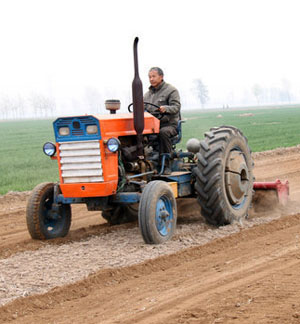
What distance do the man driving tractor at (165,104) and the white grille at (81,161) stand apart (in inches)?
54.3

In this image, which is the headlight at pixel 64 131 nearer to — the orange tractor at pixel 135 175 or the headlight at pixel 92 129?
the orange tractor at pixel 135 175

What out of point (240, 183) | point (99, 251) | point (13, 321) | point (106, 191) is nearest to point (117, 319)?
point (13, 321)

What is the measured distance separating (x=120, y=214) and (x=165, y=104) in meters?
1.80

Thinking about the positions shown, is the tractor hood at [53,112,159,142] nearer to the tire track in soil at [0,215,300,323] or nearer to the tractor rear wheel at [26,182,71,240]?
the tractor rear wheel at [26,182,71,240]

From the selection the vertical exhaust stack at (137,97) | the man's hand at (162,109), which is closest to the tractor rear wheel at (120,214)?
the man's hand at (162,109)

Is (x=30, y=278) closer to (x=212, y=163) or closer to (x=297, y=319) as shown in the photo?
(x=297, y=319)

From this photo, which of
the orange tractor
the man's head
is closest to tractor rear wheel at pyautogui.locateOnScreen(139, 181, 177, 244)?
the orange tractor

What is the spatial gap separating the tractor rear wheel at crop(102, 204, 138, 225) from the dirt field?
205 mm

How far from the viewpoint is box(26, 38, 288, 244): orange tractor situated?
6.65 m

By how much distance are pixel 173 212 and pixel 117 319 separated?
289cm

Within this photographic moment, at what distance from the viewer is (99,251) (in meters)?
6.36

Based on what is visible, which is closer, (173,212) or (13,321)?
(13,321)

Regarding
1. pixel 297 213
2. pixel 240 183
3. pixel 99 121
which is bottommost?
pixel 297 213

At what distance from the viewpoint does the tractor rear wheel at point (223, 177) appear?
24.4ft
